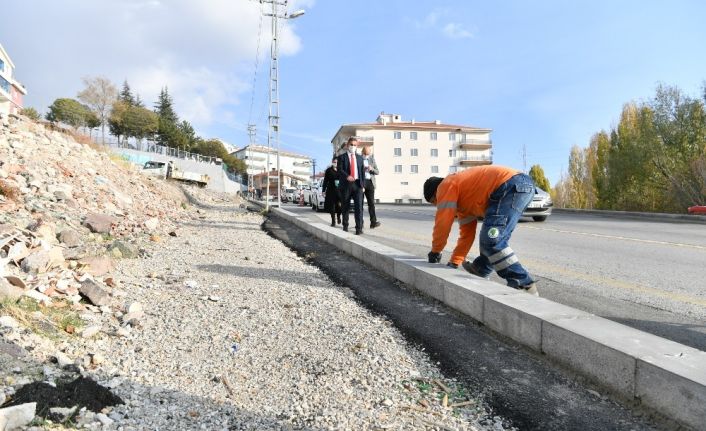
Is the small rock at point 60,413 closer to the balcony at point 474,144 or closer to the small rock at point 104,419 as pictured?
the small rock at point 104,419

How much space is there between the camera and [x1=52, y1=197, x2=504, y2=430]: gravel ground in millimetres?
2045

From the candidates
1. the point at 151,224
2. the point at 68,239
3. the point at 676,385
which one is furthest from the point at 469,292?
the point at 151,224

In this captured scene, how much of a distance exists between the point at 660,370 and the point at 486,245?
1967 mm

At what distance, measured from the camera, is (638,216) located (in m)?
17.3

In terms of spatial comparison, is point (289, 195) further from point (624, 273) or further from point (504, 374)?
point (504, 374)

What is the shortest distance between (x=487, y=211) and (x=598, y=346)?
6.06 feet

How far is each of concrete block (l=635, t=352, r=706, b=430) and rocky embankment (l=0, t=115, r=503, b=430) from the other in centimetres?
70

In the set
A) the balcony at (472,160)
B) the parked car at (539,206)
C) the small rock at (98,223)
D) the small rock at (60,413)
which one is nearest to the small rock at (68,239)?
the small rock at (98,223)

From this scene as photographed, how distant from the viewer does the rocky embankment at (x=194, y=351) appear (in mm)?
2040

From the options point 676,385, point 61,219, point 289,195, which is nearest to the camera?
point 676,385

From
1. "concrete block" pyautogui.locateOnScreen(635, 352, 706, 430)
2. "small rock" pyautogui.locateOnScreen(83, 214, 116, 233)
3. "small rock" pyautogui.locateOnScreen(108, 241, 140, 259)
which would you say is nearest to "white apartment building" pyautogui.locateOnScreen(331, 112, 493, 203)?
"small rock" pyautogui.locateOnScreen(83, 214, 116, 233)

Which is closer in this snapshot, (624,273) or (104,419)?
(104,419)

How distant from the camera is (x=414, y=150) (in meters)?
72.2

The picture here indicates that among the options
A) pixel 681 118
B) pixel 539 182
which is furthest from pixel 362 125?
pixel 681 118
